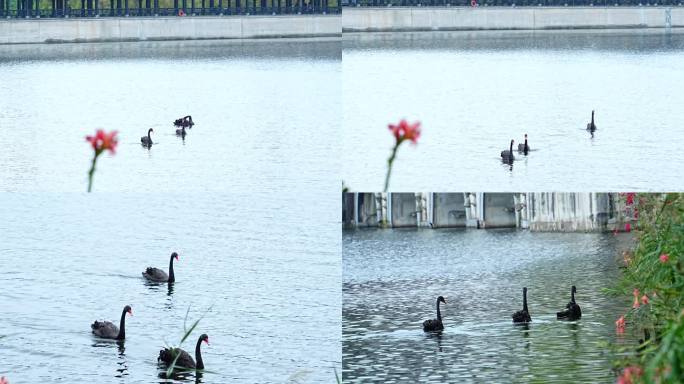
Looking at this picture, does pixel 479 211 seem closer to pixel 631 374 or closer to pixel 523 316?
pixel 523 316

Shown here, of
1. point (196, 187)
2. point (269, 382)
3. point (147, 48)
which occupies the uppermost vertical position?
point (147, 48)

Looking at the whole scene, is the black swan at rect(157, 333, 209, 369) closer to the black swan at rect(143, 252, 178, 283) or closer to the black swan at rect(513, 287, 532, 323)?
the black swan at rect(513, 287, 532, 323)

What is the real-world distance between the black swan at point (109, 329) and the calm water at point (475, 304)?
3.40m

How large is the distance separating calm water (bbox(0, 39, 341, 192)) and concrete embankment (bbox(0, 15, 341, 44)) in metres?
2.60

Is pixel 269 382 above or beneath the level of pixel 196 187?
beneath

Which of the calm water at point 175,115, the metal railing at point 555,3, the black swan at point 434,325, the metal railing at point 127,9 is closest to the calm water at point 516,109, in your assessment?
the calm water at point 175,115

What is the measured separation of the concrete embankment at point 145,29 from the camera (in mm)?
70250

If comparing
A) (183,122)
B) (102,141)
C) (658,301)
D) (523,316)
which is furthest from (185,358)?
(183,122)

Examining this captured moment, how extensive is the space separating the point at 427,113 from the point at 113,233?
10338 millimetres

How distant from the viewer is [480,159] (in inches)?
1217

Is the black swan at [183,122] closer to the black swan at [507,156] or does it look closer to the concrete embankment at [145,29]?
the black swan at [507,156]

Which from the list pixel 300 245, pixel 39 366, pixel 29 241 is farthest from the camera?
pixel 29 241

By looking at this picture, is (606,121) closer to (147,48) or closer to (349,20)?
(349,20)

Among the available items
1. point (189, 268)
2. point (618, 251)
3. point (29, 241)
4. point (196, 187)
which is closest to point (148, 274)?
point (189, 268)
